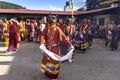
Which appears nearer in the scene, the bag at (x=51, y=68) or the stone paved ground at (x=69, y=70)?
the bag at (x=51, y=68)

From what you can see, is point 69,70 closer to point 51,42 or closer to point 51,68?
point 51,68

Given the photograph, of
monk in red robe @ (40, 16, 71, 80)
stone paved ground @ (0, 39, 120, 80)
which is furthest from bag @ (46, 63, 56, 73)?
stone paved ground @ (0, 39, 120, 80)

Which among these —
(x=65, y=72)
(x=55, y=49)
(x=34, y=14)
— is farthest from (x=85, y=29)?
(x=34, y=14)

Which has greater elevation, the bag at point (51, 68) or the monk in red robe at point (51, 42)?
the monk in red robe at point (51, 42)

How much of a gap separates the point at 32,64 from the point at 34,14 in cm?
2326

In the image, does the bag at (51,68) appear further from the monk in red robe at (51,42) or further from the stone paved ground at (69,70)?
the stone paved ground at (69,70)

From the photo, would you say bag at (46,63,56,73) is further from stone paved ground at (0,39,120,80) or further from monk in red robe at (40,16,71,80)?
stone paved ground at (0,39,120,80)

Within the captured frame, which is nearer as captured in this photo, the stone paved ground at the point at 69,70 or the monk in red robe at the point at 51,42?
the monk in red robe at the point at 51,42

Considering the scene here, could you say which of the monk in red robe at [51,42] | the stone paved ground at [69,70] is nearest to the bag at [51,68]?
the monk in red robe at [51,42]

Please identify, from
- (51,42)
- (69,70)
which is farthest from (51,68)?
(69,70)

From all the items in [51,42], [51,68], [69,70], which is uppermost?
[51,42]

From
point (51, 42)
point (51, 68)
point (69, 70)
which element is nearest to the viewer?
point (51, 68)

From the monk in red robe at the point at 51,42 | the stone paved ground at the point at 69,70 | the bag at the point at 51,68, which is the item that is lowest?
the stone paved ground at the point at 69,70

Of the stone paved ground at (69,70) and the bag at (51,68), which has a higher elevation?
the bag at (51,68)
